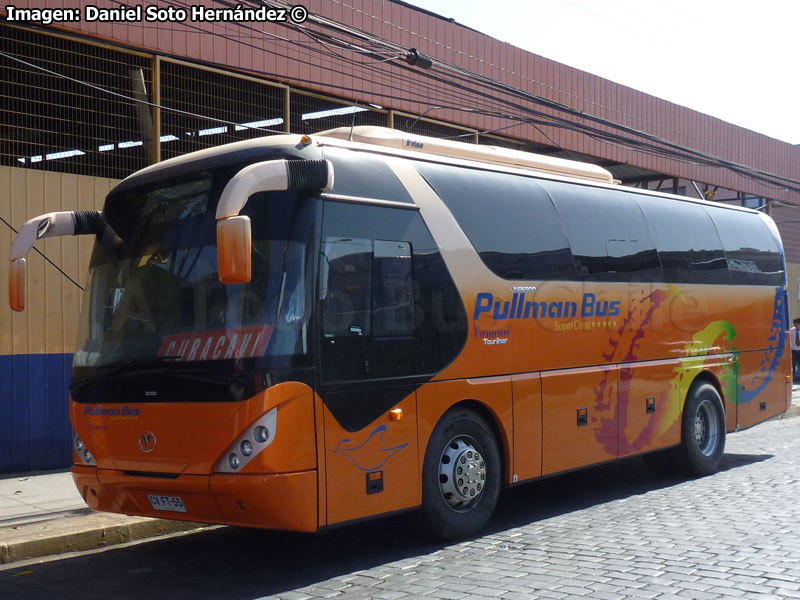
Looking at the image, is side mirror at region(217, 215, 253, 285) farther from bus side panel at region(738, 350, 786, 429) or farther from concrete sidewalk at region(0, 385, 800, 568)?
bus side panel at region(738, 350, 786, 429)

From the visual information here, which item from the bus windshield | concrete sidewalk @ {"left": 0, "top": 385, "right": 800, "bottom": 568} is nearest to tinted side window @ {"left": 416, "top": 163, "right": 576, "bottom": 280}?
the bus windshield

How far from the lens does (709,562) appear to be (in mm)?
6648

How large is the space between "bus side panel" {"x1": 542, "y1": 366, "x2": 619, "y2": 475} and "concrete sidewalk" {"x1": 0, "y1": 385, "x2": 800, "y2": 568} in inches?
137

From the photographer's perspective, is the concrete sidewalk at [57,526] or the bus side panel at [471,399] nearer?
the bus side panel at [471,399]


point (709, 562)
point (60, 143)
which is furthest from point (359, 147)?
point (60, 143)

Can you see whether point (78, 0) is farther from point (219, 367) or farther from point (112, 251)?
point (219, 367)

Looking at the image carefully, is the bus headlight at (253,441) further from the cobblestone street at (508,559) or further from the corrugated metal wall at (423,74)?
the corrugated metal wall at (423,74)

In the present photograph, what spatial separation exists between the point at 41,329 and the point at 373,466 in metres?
5.76

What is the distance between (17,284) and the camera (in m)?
7.47

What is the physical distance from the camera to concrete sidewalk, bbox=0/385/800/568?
7668 millimetres

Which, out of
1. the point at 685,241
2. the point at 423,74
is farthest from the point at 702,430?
the point at 423,74

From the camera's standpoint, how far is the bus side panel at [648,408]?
9945 mm

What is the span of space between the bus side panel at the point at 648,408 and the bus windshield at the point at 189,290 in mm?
4728

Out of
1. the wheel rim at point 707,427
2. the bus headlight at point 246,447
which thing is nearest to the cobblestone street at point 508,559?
the bus headlight at point 246,447
